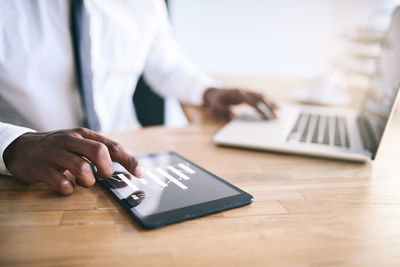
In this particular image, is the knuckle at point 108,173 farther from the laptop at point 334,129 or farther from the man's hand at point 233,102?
the man's hand at point 233,102

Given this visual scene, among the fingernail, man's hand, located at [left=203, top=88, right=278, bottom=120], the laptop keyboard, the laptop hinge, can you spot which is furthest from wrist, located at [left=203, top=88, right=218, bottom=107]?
the fingernail

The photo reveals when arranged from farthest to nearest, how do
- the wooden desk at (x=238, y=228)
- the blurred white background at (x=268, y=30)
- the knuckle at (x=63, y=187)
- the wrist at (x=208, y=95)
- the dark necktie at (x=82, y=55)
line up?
the blurred white background at (x=268, y=30), the wrist at (x=208, y=95), the dark necktie at (x=82, y=55), the knuckle at (x=63, y=187), the wooden desk at (x=238, y=228)

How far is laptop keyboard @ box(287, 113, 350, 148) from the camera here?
0.67 meters

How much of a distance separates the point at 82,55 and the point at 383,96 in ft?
2.29

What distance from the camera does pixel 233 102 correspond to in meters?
0.92

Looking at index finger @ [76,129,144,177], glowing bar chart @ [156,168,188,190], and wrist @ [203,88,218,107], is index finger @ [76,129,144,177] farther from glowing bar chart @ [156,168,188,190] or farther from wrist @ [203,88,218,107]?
wrist @ [203,88,218,107]

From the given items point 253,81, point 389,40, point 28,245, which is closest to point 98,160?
point 28,245

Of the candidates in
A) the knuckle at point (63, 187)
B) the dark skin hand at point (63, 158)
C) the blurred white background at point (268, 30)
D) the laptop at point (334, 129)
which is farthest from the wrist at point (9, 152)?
the blurred white background at point (268, 30)

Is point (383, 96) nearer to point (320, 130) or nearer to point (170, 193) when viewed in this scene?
point (320, 130)

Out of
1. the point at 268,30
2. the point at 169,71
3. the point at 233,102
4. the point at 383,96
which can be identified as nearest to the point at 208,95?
the point at 233,102

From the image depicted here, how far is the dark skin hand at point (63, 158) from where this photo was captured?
43 cm

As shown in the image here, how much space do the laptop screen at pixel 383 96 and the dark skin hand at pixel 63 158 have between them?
0.47m

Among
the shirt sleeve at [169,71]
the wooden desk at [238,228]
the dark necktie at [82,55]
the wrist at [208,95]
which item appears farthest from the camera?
the shirt sleeve at [169,71]

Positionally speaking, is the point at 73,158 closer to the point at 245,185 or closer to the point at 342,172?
the point at 245,185
